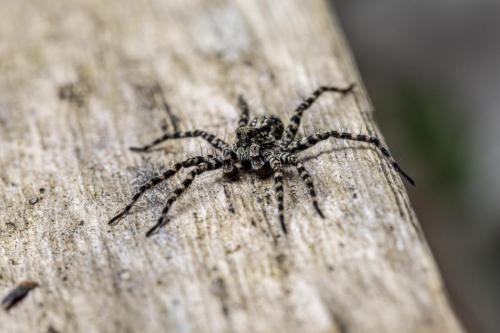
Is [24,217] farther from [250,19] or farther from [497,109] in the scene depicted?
[497,109]

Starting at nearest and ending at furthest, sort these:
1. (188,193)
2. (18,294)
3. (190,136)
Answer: (18,294) < (188,193) < (190,136)

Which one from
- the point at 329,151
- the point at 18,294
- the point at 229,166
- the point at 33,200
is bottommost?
the point at 18,294

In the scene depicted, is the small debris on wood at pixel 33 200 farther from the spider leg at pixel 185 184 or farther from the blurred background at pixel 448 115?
the blurred background at pixel 448 115

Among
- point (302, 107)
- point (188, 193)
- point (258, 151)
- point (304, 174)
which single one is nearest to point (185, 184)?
point (188, 193)

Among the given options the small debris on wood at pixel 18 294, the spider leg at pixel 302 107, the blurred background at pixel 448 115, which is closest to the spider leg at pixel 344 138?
the spider leg at pixel 302 107

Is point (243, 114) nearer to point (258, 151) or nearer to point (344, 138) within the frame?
point (258, 151)

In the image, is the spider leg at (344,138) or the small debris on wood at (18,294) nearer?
the small debris on wood at (18,294)
